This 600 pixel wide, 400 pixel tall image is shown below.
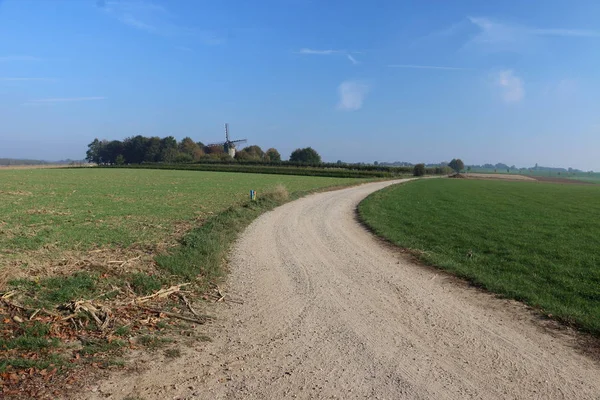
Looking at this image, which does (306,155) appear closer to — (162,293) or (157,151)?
(157,151)

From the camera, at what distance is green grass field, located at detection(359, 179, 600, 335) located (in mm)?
8133

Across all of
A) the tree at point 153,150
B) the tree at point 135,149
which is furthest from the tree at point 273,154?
the tree at point 135,149

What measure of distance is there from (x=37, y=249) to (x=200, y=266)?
4.38 metres

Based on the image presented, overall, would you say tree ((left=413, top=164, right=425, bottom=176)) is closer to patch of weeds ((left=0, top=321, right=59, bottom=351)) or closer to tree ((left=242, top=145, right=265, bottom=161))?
tree ((left=242, top=145, right=265, bottom=161))

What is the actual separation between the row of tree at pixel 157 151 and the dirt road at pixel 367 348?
12136 centimetres

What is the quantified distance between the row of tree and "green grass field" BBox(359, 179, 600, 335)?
109m

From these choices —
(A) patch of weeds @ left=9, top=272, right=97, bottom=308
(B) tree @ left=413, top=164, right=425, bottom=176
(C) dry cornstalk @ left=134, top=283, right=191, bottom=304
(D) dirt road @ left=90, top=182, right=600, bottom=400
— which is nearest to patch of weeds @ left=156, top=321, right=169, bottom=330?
(D) dirt road @ left=90, top=182, right=600, bottom=400

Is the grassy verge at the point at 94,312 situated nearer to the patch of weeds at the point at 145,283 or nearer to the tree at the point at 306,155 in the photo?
the patch of weeds at the point at 145,283

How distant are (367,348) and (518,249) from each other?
950 centimetres

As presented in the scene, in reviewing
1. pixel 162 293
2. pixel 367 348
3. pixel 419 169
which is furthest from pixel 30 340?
pixel 419 169

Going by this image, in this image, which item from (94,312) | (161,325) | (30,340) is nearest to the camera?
(30,340)

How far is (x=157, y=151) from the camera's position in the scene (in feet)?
460

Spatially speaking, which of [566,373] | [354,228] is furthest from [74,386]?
[354,228]

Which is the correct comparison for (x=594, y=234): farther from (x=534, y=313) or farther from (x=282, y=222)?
(x=282, y=222)
